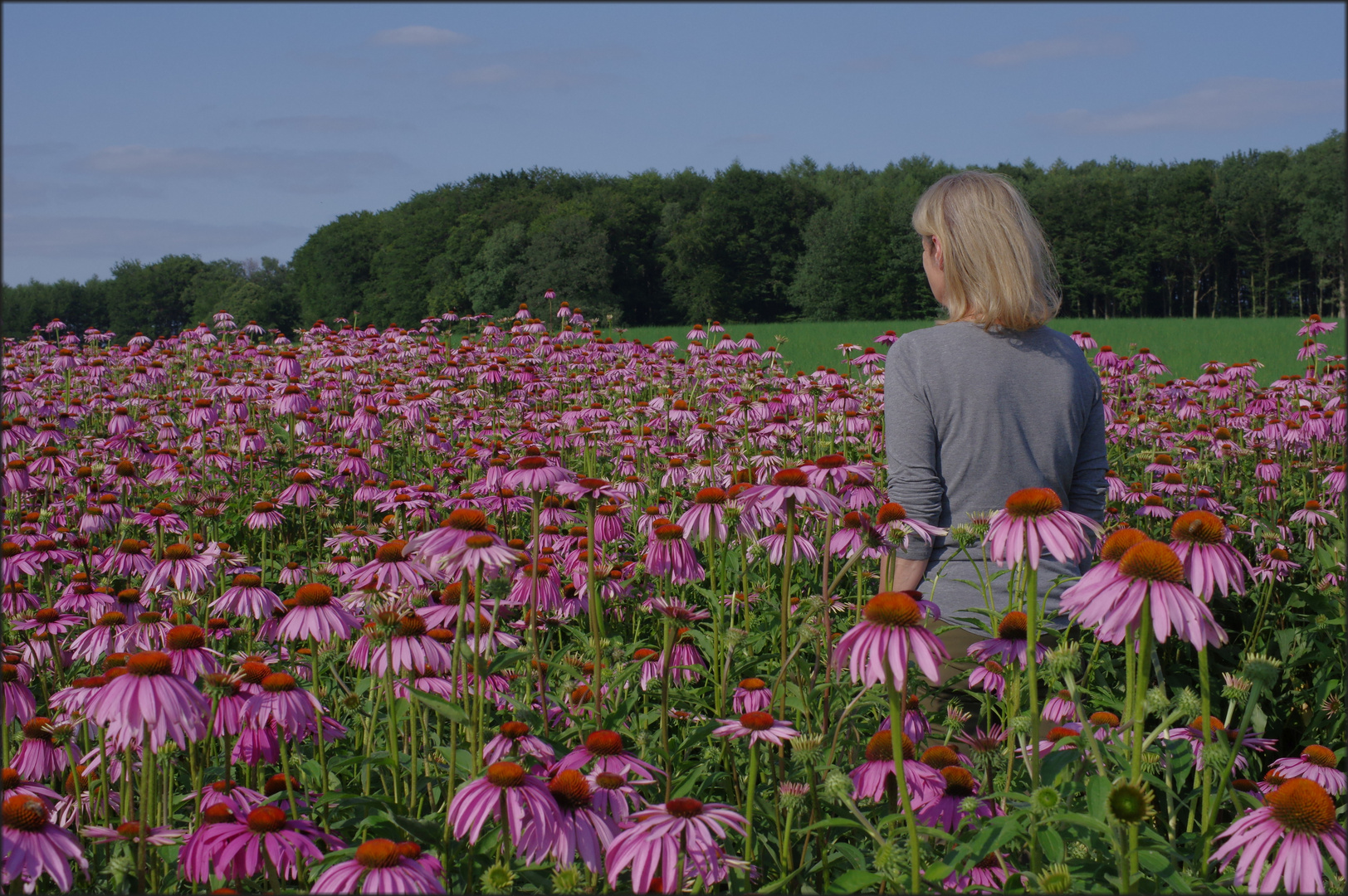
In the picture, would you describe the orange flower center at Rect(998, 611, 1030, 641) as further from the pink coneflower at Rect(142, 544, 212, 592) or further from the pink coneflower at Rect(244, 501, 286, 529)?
the pink coneflower at Rect(244, 501, 286, 529)

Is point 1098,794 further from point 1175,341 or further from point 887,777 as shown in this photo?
point 1175,341

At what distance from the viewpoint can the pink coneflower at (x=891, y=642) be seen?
136 cm

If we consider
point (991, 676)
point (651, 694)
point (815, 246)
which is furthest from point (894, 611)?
point (815, 246)

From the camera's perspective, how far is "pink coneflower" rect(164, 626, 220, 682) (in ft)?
6.18

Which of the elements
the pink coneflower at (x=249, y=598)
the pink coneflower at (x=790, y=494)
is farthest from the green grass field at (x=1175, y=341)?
the pink coneflower at (x=790, y=494)

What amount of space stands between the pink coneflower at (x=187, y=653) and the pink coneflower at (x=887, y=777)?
144 centimetres

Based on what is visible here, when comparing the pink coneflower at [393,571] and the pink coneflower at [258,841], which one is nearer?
the pink coneflower at [258,841]

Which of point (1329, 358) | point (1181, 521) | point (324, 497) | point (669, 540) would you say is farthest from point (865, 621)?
point (1329, 358)

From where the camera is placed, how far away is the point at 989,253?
294cm

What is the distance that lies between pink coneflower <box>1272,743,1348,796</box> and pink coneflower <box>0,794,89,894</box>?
2534 millimetres

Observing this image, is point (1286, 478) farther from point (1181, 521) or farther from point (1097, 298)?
point (1097, 298)

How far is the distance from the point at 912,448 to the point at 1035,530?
4.51 ft

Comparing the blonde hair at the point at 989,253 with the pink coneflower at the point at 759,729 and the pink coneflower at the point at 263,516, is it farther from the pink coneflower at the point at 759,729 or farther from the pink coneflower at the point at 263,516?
the pink coneflower at the point at 263,516

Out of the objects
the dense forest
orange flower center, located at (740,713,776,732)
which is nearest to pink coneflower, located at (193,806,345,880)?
orange flower center, located at (740,713,776,732)
